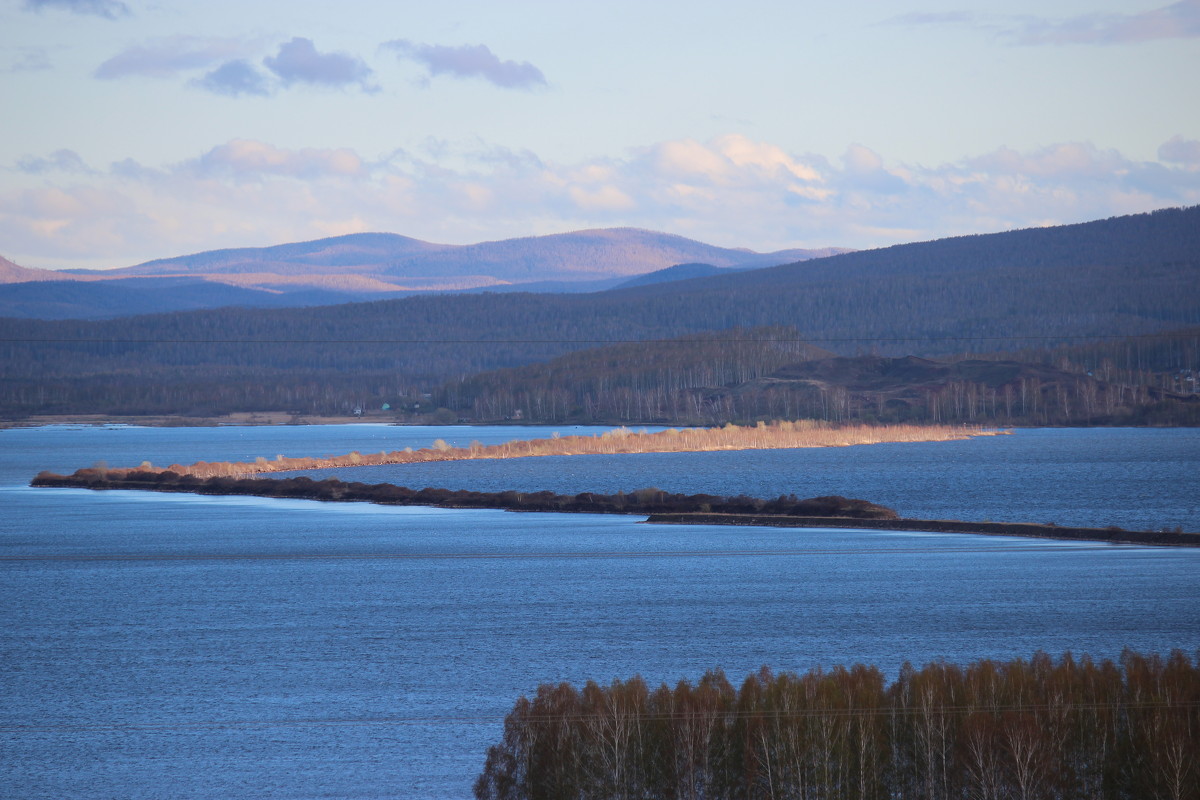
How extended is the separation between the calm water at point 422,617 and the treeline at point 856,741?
2384 mm

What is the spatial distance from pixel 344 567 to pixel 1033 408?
443 ft

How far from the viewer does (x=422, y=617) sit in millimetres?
37219

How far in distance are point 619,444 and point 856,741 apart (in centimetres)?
9702

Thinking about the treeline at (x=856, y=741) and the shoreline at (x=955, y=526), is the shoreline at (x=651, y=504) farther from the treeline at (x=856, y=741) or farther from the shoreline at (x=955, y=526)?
the treeline at (x=856, y=741)

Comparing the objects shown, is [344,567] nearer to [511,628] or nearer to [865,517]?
[511,628]

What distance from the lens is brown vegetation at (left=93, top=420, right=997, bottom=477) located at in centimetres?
9994

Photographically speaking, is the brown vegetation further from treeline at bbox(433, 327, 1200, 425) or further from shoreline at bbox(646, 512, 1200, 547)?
shoreline at bbox(646, 512, 1200, 547)

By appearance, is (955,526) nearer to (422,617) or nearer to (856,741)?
(422,617)

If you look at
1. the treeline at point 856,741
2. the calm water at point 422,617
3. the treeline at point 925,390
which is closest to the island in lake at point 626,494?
the calm water at point 422,617

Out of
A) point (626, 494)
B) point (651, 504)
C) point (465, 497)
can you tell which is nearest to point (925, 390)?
point (626, 494)

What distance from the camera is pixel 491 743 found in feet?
75.5

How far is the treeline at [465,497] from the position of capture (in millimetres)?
63750

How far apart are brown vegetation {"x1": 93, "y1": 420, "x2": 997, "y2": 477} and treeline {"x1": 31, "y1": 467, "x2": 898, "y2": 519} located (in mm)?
3092

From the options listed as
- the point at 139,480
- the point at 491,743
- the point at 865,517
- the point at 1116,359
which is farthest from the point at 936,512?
the point at 1116,359
